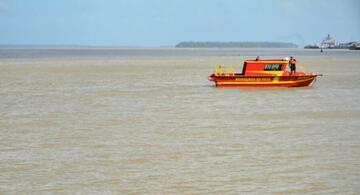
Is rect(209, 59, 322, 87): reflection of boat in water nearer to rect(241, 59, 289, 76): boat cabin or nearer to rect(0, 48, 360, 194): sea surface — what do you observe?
rect(241, 59, 289, 76): boat cabin

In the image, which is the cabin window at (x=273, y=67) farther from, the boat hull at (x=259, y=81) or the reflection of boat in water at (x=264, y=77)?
the boat hull at (x=259, y=81)

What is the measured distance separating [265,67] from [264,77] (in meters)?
0.56

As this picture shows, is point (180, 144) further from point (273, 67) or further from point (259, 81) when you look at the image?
point (273, 67)

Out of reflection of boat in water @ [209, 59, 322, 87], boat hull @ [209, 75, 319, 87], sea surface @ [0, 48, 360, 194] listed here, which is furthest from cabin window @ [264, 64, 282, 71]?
sea surface @ [0, 48, 360, 194]

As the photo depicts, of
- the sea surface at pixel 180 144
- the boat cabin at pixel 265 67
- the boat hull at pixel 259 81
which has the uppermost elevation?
the boat cabin at pixel 265 67

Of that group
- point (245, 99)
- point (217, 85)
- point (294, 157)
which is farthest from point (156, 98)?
point (294, 157)

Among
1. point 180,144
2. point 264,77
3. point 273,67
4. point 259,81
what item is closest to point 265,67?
point 273,67

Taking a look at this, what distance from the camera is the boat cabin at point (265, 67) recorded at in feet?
119

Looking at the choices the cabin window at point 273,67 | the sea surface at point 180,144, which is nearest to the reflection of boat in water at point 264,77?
the cabin window at point 273,67

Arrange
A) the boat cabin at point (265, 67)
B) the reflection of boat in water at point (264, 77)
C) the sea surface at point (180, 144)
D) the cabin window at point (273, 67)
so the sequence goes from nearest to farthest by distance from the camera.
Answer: the sea surface at point (180, 144) → the reflection of boat in water at point (264, 77) → the boat cabin at point (265, 67) → the cabin window at point (273, 67)

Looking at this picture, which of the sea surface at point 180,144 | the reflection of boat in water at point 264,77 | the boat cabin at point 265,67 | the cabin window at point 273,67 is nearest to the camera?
the sea surface at point 180,144

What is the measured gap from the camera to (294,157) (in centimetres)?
1559

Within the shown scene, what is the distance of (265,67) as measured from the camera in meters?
36.3

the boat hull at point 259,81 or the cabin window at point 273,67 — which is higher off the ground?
the cabin window at point 273,67
